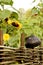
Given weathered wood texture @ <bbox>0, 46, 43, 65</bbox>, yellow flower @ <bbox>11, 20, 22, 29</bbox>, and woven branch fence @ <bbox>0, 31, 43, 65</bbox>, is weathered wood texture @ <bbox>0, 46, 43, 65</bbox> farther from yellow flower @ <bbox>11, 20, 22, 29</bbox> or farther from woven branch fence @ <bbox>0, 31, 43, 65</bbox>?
yellow flower @ <bbox>11, 20, 22, 29</bbox>

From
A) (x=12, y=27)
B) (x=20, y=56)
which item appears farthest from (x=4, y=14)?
(x=20, y=56)

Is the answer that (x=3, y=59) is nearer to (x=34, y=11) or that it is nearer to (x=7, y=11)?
(x=7, y=11)

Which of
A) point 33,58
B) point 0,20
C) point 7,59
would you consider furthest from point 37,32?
point 7,59

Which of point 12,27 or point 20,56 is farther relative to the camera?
point 12,27

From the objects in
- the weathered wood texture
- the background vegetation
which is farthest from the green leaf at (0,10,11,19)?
the weathered wood texture

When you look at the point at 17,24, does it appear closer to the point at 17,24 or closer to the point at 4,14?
the point at 17,24

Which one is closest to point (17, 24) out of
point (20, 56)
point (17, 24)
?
point (17, 24)

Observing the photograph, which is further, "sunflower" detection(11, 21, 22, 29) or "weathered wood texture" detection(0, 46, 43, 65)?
"sunflower" detection(11, 21, 22, 29)

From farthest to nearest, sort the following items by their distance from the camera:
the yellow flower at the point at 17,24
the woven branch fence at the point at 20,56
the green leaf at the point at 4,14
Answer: the yellow flower at the point at 17,24
the green leaf at the point at 4,14
the woven branch fence at the point at 20,56

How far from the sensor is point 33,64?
2.31 m

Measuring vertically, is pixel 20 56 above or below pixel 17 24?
below

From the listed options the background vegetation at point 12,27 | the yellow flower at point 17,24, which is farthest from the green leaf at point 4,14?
the yellow flower at point 17,24

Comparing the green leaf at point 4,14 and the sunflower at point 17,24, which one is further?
the sunflower at point 17,24

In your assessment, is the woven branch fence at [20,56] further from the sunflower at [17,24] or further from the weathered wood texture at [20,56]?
the sunflower at [17,24]
